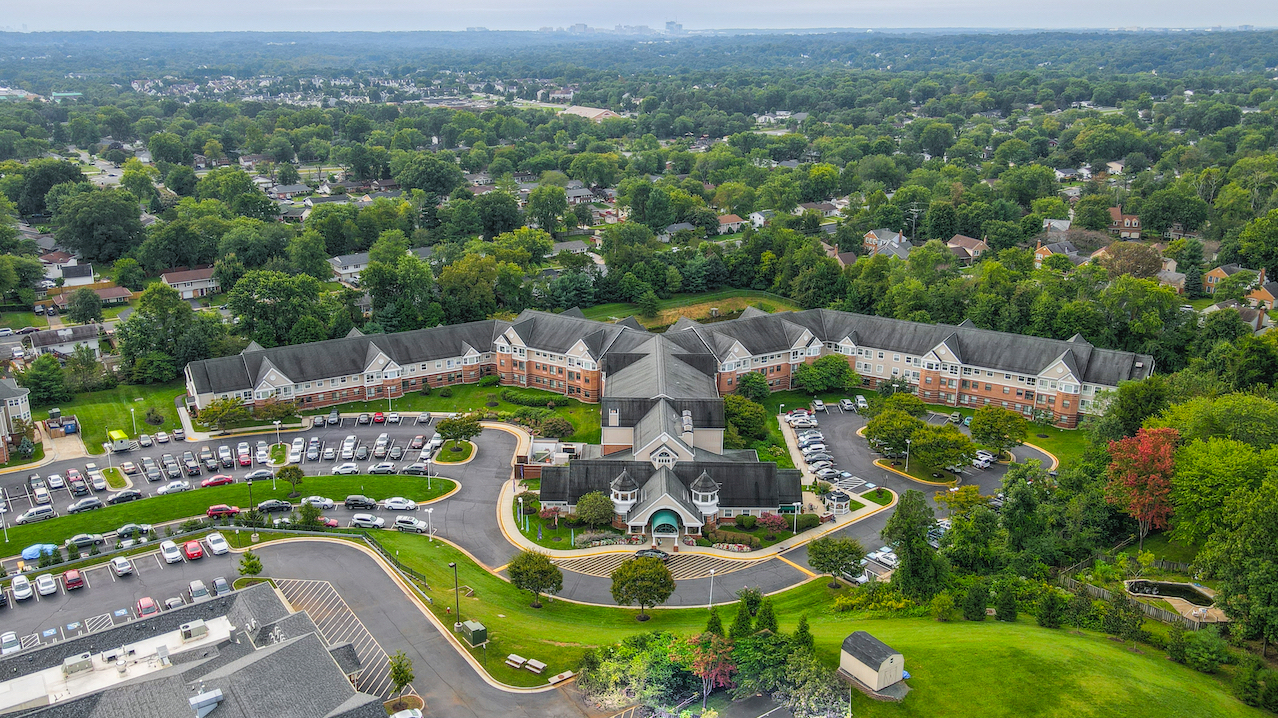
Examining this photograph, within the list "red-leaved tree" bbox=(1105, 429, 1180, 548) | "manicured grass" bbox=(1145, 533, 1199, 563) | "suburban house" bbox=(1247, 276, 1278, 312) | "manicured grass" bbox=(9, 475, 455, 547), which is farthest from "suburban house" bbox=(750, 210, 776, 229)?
"manicured grass" bbox=(1145, 533, 1199, 563)

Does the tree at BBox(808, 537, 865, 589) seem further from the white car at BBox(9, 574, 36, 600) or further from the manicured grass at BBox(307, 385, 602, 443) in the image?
the white car at BBox(9, 574, 36, 600)

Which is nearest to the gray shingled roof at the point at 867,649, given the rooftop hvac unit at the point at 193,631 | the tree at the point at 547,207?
the rooftop hvac unit at the point at 193,631

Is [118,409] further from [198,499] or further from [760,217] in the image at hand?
[760,217]

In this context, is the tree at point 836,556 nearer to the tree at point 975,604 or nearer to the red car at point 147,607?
the tree at point 975,604

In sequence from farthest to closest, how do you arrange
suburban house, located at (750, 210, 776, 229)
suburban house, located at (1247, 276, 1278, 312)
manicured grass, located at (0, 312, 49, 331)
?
suburban house, located at (750, 210, 776, 229)
suburban house, located at (1247, 276, 1278, 312)
manicured grass, located at (0, 312, 49, 331)

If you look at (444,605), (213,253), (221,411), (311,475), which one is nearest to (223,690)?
(444,605)

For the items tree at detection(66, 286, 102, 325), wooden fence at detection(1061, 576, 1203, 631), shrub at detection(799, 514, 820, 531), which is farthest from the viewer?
tree at detection(66, 286, 102, 325)
